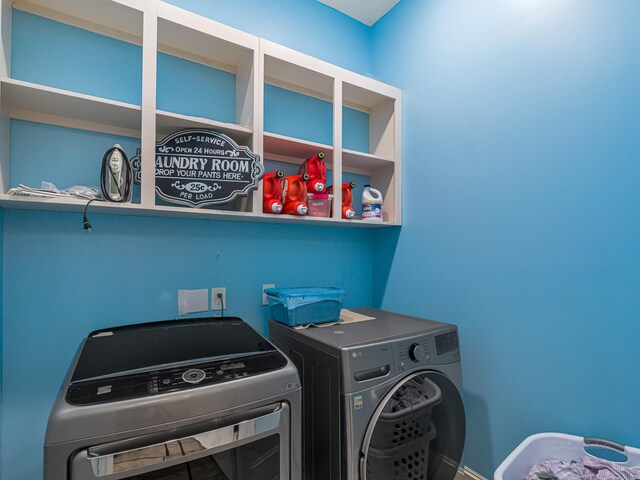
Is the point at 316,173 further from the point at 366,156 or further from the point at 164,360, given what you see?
the point at 164,360

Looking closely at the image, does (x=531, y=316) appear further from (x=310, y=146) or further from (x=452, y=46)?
(x=452, y=46)

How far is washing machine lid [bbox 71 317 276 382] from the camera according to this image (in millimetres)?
966

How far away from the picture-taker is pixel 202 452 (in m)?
0.86

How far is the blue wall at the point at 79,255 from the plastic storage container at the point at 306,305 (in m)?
0.26

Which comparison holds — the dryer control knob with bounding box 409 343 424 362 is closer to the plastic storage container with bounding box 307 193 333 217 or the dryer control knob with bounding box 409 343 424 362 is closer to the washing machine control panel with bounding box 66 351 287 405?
the washing machine control panel with bounding box 66 351 287 405

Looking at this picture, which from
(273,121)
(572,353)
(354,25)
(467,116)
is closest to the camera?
(572,353)

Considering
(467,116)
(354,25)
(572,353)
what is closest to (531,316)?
(572,353)

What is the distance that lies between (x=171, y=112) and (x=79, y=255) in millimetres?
752

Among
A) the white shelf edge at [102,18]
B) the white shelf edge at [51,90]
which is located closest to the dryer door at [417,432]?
the white shelf edge at [51,90]

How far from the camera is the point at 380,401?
1216mm

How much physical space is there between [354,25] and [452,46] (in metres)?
0.78

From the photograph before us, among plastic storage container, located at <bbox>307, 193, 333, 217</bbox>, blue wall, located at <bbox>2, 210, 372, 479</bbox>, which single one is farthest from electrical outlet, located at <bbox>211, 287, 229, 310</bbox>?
plastic storage container, located at <bbox>307, 193, 333, 217</bbox>

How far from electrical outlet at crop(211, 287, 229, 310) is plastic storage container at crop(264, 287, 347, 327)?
0.26 metres

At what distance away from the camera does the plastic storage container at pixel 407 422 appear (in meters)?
1.21
